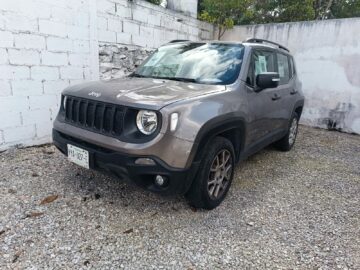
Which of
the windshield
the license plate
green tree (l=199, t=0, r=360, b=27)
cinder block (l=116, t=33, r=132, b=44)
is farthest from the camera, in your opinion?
green tree (l=199, t=0, r=360, b=27)

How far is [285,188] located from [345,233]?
97cm

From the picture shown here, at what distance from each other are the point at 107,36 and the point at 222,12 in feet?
13.8

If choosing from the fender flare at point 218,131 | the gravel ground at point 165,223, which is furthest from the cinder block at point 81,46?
the fender flare at point 218,131

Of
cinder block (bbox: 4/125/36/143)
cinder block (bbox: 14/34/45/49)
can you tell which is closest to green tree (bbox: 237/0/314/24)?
cinder block (bbox: 14/34/45/49)

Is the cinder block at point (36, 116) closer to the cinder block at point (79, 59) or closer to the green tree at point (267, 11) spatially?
the cinder block at point (79, 59)

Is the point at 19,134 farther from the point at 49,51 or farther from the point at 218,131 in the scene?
the point at 218,131

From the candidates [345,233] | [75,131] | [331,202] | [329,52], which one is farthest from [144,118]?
[329,52]

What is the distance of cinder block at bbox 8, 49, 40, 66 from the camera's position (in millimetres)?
3987

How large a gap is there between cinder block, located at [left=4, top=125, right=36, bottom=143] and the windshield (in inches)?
73.4

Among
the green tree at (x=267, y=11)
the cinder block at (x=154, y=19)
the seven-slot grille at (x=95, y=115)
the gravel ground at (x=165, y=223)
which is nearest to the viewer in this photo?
the gravel ground at (x=165, y=223)

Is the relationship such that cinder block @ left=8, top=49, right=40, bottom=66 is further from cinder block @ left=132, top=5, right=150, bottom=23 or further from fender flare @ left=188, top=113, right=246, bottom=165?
fender flare @ left=188, top=113, right=246, bottom=165

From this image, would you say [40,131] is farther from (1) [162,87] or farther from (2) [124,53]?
(1) [162,87]

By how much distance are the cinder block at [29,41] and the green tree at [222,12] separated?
5.00 m

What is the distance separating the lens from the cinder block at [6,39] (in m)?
3.85
